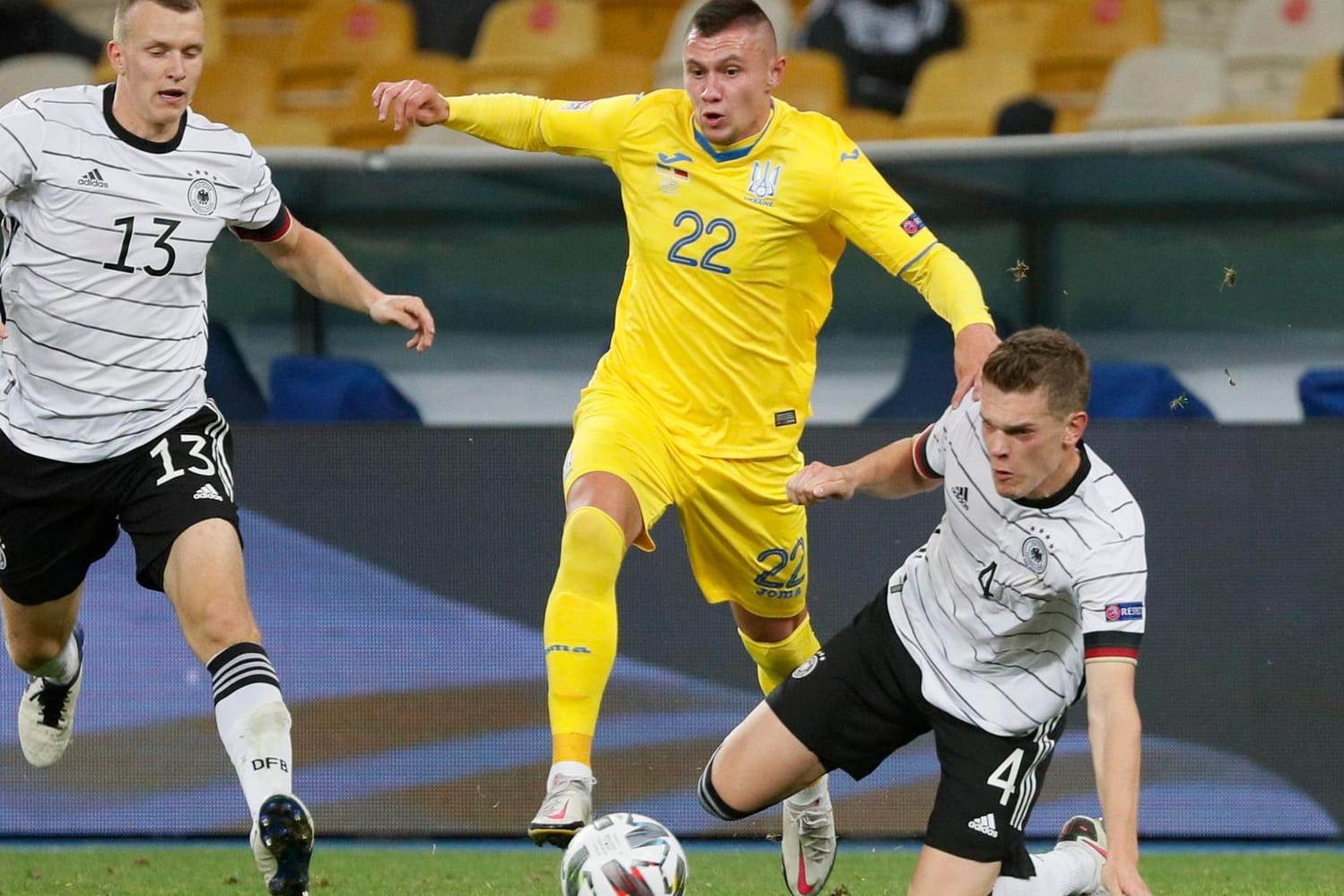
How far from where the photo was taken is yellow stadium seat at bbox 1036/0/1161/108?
416 inches

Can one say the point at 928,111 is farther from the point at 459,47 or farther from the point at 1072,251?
the point at 459,47

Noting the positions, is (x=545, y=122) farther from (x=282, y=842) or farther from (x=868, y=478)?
(x=282, y=842)

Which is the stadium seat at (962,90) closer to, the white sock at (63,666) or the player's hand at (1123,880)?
the white sock at (63,666)

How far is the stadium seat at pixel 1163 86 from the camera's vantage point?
32.1ft

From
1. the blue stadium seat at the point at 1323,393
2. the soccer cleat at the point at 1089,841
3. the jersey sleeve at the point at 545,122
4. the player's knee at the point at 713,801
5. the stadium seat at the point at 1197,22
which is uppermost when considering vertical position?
the stadium seat at the point at 1197,22

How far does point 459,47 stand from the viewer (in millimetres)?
11719

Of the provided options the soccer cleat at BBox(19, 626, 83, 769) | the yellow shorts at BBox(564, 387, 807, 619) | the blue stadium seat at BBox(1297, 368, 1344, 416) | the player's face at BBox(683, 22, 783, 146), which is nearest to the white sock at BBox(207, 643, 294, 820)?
the yellow shorts at BBox(564, 387, 807, 619)

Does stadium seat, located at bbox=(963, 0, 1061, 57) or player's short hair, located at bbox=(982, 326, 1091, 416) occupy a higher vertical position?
stadium seat, located at bbox=(963, 0, 1061, 57)

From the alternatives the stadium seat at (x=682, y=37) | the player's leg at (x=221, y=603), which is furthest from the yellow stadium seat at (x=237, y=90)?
the player's leg at (x=221, y=603)

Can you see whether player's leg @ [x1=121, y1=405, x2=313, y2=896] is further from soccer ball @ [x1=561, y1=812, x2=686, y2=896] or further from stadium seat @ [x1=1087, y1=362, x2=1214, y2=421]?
stadium seat @ [x1=1087, y1=362, x2=1214, y2=421]

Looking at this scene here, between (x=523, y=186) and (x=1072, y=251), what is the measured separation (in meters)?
2.53

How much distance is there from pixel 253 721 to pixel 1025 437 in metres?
2.07

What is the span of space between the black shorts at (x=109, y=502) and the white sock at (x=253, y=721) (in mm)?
378

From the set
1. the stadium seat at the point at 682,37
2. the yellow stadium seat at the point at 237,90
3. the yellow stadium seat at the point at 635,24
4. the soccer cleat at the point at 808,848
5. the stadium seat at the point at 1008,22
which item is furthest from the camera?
the yellow stadium seat at the point at 635,24
